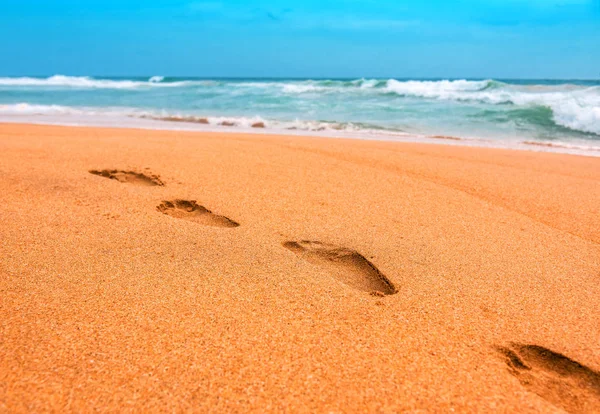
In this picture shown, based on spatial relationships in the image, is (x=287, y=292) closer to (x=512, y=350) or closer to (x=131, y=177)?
(x=512, y=350)

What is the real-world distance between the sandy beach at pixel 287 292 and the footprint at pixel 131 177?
0.01 meters

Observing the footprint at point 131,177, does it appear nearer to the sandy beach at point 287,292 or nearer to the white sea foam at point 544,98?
the sandy beach at point 287,292

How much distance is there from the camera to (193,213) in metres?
2.61

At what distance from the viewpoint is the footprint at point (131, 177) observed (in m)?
3.04

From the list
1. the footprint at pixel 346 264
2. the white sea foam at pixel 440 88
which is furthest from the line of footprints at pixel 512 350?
the white sea foam at pixel 440 88

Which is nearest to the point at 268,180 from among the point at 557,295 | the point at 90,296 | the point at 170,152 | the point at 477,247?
the point at 170,152

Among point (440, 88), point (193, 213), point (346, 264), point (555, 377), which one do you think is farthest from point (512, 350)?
point (440, 88)

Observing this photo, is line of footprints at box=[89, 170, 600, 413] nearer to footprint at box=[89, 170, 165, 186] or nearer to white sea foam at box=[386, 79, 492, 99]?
footprint at box=[89, 170, 165, 186]

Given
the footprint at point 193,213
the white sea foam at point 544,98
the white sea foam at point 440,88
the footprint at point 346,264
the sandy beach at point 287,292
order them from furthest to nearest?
the white sea foam at point 440,88 < the white sea foam at point 544,98 < the footprint at point 193,213 < the footprint at point 346,264 < the sandy beach at point 287,292

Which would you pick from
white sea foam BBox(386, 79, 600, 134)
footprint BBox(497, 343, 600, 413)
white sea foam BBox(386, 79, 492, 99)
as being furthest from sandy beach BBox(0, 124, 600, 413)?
white sea foam BBox(386, 79, 492, 99)

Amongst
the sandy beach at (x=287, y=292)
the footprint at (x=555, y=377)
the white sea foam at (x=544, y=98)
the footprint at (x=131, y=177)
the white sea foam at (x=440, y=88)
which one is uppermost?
the white sea foam at (x=440, y=88)

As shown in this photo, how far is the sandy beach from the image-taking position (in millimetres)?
1277

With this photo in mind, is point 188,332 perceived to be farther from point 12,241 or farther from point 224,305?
point 12,241

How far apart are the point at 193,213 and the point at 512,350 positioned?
5.88 ft
